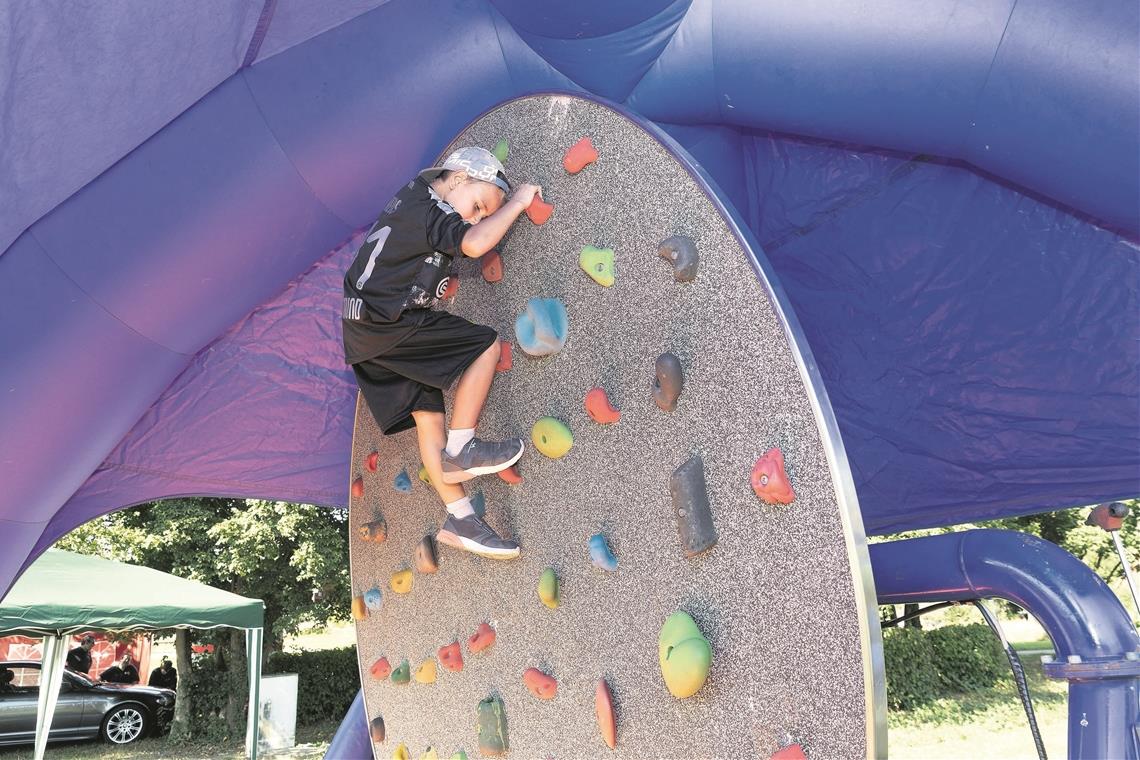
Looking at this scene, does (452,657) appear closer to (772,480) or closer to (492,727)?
(492,727)

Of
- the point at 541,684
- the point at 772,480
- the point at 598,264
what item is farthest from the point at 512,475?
the point at 772,480

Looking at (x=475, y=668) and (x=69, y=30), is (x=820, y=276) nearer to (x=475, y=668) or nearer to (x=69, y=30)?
A: (x=475, y=668)

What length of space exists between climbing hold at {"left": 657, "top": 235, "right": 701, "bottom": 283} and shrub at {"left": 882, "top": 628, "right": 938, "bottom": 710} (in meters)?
15.2

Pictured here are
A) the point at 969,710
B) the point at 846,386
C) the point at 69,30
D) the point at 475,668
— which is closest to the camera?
the point at 69,30

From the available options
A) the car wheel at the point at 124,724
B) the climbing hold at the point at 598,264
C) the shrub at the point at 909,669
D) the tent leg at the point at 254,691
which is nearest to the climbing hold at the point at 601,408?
the climbing hold at the point at 598,264

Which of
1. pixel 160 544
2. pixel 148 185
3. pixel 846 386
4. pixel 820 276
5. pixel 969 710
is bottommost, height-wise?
pixel 969 710

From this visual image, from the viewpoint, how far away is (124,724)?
47.4 feet

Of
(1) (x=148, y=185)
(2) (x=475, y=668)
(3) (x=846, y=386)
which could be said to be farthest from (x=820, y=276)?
(1) (x=148, y=185)

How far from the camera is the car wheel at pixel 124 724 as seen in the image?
46.7 ft

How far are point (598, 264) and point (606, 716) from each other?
41.7 inches

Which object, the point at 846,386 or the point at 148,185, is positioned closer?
the point at 148,185

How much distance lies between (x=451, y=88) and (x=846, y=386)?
174cm

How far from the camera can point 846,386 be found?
3.58m

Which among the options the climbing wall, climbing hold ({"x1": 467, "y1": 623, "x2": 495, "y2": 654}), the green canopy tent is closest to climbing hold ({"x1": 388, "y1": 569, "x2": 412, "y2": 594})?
the climbing wall
